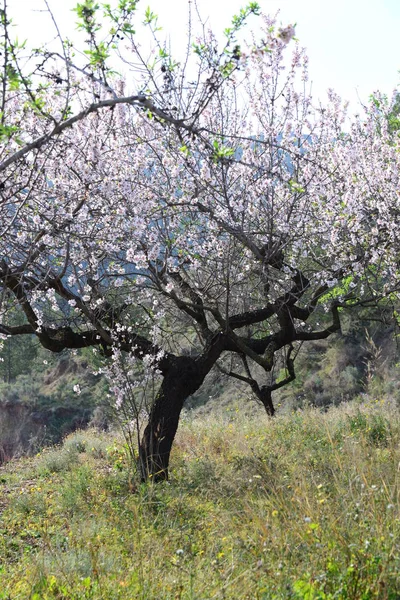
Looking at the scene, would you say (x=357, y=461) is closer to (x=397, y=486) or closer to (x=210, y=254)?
(x=397, y=486)

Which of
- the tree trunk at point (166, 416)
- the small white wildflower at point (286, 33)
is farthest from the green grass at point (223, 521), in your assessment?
the small white wildflower at point (286, 33)

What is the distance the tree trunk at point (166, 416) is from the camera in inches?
253

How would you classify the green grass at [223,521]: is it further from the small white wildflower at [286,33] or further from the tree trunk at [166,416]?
the small white wildflower at [286,33]

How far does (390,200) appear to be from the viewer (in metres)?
7.49

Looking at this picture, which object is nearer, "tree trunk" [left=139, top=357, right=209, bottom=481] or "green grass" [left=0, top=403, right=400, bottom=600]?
"green grass" [left=0, top=403, right=400, bottom=600]

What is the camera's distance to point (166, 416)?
22.1 ft

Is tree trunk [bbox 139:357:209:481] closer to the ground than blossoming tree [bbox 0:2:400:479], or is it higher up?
closer to the ground

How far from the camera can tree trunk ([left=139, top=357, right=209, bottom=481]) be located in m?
6.42

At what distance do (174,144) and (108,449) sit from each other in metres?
3.88

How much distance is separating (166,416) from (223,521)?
2.45m

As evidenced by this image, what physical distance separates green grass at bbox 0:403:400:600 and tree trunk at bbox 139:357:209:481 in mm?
229

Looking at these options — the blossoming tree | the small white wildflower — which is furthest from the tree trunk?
the small white wildflower

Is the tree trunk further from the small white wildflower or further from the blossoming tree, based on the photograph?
the small white wildflower

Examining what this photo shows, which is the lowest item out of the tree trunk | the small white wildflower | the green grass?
the green grass
